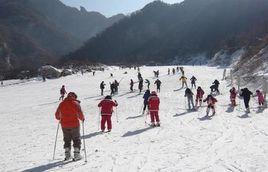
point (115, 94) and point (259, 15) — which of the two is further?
point (259, 15)

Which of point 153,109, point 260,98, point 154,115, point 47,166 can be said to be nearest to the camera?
point 47,166

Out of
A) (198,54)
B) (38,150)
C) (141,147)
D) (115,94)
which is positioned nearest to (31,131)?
(38,150)

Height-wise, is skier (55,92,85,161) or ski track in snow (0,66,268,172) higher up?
skier (55,92,85,161)

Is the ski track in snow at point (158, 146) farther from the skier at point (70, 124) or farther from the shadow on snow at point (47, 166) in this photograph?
the skier at point (70, 124)

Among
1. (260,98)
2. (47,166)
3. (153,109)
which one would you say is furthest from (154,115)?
(47,166)

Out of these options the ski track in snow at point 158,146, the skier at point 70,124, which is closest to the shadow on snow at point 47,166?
the ski track in snow at point 158,146

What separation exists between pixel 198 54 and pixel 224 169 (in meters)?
178

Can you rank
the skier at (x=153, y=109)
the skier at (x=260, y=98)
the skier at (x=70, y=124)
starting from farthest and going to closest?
the skier at (x=260, y=98) → the skier at (x=153, y=109) → the skier at (x=70, y=124)

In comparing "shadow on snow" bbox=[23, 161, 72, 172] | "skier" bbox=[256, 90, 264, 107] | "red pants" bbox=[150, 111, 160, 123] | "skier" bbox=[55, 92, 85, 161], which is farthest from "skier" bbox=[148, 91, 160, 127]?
"skier" bbox=[256, 90, 264, 107]

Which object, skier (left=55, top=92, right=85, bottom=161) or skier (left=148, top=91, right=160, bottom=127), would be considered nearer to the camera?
skier (left=55, top=92, right=85, bottom=161)

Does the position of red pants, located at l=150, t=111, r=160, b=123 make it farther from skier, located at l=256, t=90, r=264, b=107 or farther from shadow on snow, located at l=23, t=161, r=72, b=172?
skier, located at l=256, t=90, r=264, b=107

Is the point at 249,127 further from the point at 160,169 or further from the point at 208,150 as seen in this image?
the point at 160,169

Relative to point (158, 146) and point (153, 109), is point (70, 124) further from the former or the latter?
point (153, 109)

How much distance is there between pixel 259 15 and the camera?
185 metres
